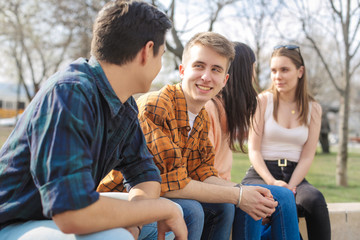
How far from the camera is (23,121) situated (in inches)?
54.0

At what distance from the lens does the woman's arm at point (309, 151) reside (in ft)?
10.5

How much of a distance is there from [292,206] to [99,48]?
5.67 ft

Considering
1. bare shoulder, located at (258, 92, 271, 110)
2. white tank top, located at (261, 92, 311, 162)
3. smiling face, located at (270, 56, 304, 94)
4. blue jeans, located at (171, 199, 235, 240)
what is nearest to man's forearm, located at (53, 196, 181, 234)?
blue jeans, located at (171, 199, 235, 240)

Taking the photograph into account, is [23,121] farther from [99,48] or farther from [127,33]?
[127,33]

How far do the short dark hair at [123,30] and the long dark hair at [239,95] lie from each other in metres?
1.49

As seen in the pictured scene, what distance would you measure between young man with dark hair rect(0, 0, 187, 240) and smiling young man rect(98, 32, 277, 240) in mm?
383

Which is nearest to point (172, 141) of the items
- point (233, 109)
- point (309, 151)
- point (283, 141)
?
point (233, 109)

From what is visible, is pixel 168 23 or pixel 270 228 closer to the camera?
pixel 168 23

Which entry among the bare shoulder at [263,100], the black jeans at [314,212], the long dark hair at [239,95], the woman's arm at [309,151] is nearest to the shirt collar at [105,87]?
the long dark hair at [239,95]

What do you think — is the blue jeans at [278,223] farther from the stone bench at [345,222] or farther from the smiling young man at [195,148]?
the stone bench at [345,222]

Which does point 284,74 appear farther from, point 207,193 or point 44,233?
point 44,233

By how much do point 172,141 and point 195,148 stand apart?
29cm

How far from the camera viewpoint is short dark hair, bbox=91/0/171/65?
149cm

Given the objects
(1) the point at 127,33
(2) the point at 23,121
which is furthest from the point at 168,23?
(2) the point at 23,121
